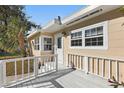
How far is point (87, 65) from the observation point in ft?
23.6

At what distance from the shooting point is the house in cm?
546

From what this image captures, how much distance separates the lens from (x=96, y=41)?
6680 millimetres

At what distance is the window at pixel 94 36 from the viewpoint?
251 inches

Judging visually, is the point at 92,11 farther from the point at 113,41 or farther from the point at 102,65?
the point at 102,65

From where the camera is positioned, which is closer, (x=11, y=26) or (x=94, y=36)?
(x=94, y=36)

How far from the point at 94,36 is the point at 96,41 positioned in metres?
0.25

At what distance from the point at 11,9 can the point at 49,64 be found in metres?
10.2

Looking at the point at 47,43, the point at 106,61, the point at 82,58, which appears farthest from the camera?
the point at 47,43

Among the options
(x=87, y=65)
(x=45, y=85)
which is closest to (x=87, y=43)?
(x=87, y=65)

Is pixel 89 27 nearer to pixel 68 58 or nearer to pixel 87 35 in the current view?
pixel 87 35

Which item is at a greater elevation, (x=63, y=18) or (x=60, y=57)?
(x=63, y=18)

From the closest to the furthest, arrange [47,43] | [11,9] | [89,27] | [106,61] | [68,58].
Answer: [106,61], [89,27], [68,58], [47,43], [11,9]

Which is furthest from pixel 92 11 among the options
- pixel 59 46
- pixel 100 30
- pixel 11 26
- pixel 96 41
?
pixel 11 26

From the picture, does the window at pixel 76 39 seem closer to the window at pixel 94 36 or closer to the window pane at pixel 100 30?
the window at pixel 94 36
